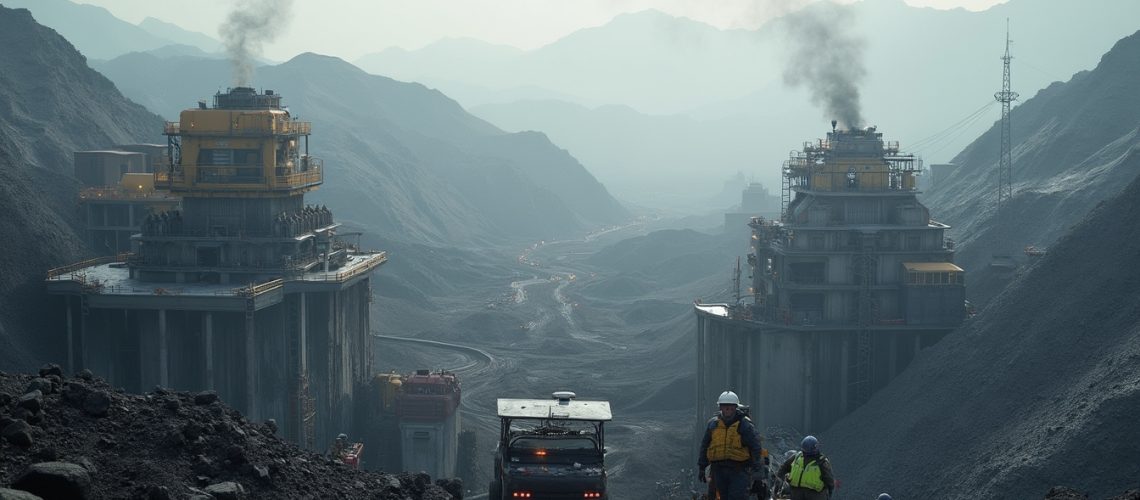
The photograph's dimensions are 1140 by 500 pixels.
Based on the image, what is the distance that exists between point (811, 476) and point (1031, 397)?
31.3 metres

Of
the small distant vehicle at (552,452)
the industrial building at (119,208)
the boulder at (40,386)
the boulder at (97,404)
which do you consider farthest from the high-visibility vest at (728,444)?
the industrial building at (119,208)

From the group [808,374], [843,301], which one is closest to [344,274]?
[808,374]

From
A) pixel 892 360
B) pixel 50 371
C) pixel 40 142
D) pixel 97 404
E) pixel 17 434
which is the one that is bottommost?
pixel 892 360

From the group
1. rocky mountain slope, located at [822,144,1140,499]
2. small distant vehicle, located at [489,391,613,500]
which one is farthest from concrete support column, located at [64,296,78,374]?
small distant vehicle, located at [489,391,613,500]

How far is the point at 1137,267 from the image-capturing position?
53.4 metres

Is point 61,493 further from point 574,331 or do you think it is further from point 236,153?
point 574,331

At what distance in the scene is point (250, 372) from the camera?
57.9 m

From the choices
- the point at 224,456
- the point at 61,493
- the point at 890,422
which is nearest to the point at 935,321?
the point at 890,422

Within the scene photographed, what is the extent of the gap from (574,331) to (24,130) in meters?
43.6

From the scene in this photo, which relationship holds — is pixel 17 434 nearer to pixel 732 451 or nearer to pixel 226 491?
pixel 226 491

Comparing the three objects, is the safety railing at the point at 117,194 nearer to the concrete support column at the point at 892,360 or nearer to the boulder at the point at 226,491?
the concrete support column at the point at 892,360

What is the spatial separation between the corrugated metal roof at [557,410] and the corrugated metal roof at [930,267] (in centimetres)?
3897

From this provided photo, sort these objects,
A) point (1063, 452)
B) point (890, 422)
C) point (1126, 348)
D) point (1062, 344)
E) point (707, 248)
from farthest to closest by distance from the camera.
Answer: point (707, 248) → point (890, 422) → point (1062, 344) → point (1126, 348) → point (1063, 452)

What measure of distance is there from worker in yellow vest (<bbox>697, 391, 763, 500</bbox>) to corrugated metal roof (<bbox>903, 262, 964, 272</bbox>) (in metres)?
44.2
